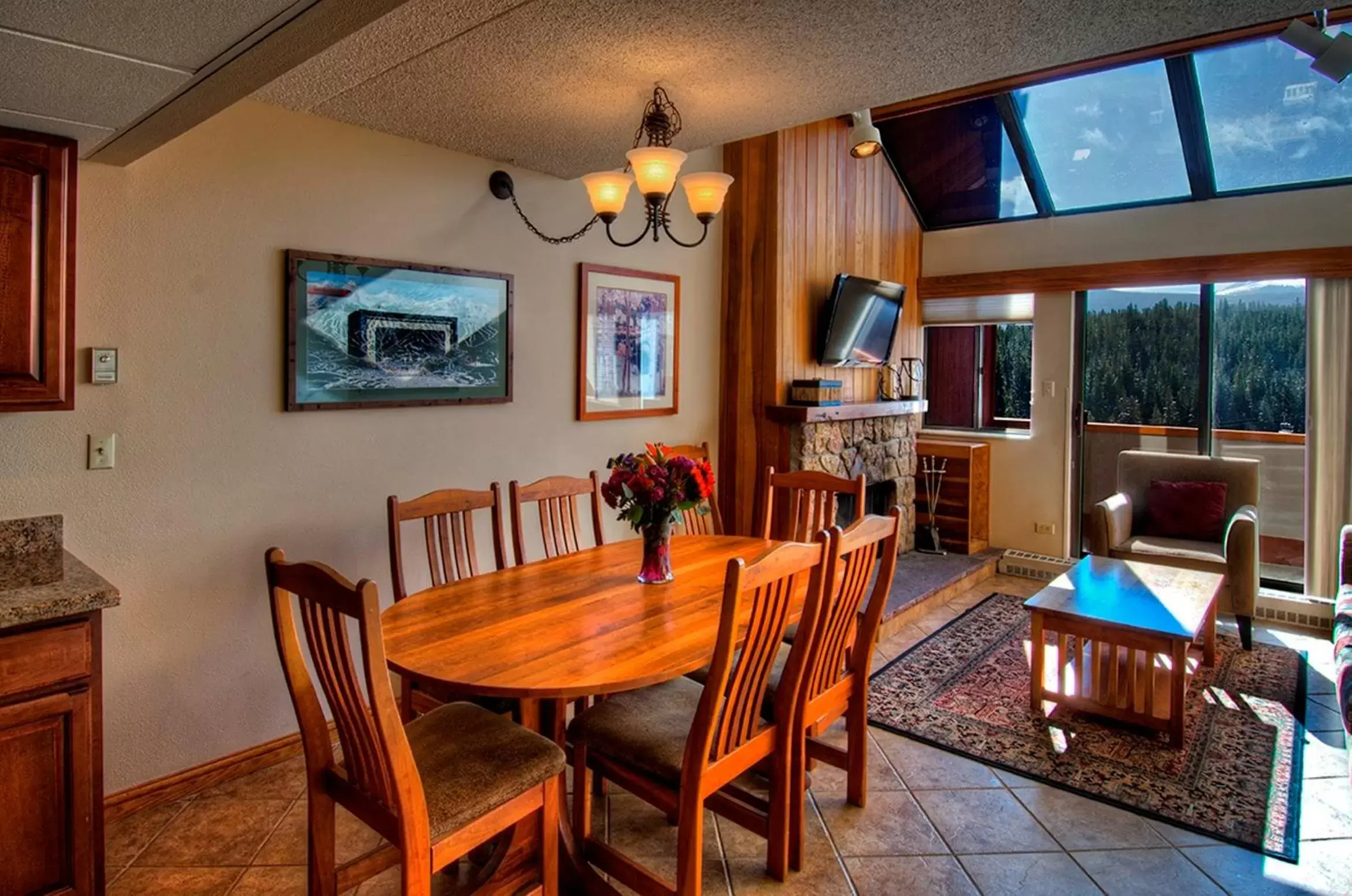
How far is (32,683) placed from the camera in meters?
1.79

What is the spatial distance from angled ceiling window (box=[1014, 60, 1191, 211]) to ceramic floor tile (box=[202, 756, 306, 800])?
549cm

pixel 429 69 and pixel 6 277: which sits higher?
pixel 429 69

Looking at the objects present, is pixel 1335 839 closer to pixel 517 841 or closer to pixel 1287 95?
pixel 517 841

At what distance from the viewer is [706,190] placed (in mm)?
2648

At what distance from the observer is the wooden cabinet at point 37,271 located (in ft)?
6.48

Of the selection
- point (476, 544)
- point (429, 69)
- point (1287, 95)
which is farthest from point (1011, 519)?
point (429, 69)

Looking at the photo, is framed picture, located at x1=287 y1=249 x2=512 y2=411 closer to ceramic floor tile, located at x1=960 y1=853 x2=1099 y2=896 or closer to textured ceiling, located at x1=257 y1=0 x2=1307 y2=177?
textured ceiling, located at x1=257 y1=0 x2=1307 y2=177

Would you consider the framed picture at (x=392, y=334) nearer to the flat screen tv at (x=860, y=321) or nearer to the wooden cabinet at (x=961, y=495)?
the flat screen tv at (x=860, y=321)

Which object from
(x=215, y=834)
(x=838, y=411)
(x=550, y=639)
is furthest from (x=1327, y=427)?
(x=215, y=834)

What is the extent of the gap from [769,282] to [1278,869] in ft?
11.0

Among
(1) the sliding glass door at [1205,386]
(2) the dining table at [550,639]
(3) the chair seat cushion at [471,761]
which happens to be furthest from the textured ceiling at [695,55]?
(1) the sliding glass door at [1205,386]

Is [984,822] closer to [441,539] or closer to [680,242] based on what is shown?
[441,539]

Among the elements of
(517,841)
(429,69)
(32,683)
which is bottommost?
(517,841)

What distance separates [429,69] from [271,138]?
0.72m
